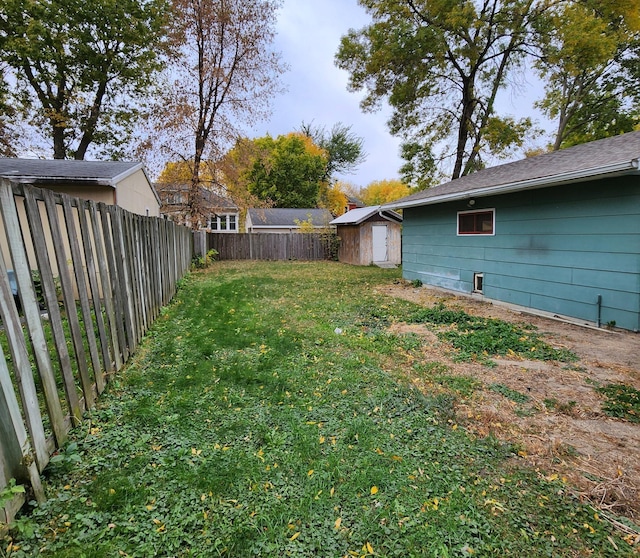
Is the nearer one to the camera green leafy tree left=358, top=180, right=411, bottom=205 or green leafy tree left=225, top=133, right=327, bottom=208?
green leafy tree left=225, top=133, right=327, bottom=208

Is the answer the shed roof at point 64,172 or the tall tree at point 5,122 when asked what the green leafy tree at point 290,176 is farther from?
the shed roof at point 64,172

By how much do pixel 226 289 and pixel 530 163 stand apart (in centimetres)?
756

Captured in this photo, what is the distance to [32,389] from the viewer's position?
1.87 metres

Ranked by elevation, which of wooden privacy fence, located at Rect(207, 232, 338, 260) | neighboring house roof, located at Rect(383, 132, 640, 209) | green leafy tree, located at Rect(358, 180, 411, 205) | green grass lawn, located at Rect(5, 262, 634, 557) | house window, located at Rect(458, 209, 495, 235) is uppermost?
green leafy tree, located at Rect(358, 180, 411, 205)

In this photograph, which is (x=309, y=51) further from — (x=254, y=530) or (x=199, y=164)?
(x=254, y=530)

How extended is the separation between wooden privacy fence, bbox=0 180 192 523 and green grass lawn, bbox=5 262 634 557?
19cm

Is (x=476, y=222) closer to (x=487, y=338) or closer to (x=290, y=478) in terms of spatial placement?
(x=487, y=338)

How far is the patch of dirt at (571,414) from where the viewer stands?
205 cm

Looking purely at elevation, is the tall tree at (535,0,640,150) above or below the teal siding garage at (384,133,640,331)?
above

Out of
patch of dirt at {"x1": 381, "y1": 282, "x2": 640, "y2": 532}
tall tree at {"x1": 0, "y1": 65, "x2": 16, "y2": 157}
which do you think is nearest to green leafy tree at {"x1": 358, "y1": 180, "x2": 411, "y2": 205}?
tall tree at {"x1": 0, "y1": 65, "x2": 16, "y2": 157}

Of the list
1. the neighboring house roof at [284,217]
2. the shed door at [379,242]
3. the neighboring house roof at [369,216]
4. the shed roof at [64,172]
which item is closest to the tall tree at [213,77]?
the neighboring house roof at [369,216]

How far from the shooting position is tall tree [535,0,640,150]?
11.6m

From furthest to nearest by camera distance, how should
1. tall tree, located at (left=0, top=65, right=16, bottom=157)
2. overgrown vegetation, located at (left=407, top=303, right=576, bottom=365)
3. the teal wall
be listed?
tall tree, located at (left=0, top=65, right=16, bottom=157)
the teal wall
overgrown vegetation, located at (left=407, top=303, right=576, bottom=365)

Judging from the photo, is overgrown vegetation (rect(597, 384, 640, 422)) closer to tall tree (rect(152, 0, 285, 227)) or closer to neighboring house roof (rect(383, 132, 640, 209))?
neighboring house roof (rect(383, 132, 640, 209))
